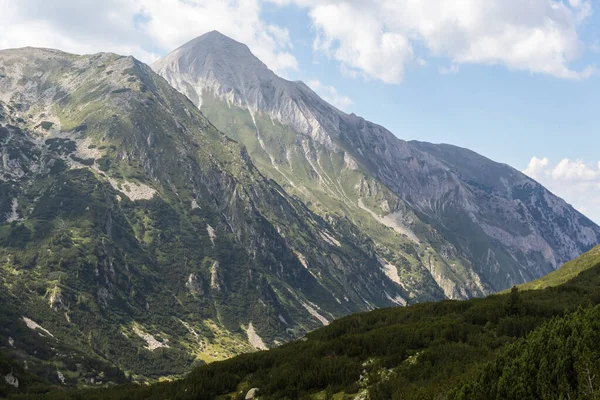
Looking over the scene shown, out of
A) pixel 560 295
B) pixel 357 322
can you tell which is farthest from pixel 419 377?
pixel 560 295

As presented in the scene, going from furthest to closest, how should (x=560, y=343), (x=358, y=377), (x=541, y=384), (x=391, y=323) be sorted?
1. (x=391, y=323)
2. (x=358, y=377)
3. (x=560, y=343)
4. (x=541, y=384)

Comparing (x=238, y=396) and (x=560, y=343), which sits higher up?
(x=560, y=343)

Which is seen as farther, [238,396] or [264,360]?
[264,360]

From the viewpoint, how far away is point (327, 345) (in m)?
88.1

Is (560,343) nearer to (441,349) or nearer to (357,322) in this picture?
(441,349)

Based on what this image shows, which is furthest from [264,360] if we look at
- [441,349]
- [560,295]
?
[560,295]

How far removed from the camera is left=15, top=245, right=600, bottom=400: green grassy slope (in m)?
51.7

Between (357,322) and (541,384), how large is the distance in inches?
2414

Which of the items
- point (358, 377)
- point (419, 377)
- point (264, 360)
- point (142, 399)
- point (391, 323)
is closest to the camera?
point (419, 377)

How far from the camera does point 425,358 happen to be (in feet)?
232

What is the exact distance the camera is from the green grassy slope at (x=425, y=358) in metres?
51.7

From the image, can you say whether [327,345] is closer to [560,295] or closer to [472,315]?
[472,315]

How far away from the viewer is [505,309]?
86.9 meters

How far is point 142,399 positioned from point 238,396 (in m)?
22.9
